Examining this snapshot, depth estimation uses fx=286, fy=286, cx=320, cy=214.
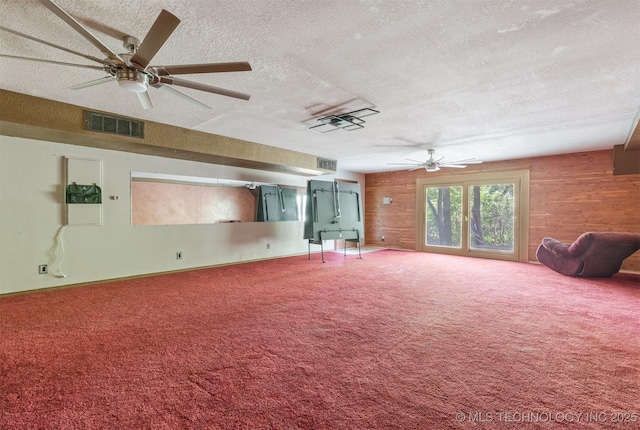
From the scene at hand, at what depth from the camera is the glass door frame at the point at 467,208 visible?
6.27m

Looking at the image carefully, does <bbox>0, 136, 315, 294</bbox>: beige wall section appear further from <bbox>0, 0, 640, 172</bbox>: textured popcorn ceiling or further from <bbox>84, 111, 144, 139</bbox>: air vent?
<bbox>0, 0, 640, 172</bbox>: textured popcorn ceiling

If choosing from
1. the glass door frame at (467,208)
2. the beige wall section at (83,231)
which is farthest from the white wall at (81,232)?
the glass door frame at (467,208)

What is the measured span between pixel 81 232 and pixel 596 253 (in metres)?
7.66

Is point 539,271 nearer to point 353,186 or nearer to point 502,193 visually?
point 502,193

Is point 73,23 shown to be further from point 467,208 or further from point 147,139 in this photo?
point 467,208

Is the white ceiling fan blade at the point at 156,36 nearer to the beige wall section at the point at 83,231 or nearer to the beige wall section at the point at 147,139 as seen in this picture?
the beige wall section at the point at 147,139

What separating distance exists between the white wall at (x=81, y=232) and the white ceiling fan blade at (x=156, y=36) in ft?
9.96

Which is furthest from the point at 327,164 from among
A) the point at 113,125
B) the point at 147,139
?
the point at 113,125

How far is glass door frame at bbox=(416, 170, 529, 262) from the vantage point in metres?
6.27

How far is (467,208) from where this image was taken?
709cm

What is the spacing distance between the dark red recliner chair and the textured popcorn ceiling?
1596mm

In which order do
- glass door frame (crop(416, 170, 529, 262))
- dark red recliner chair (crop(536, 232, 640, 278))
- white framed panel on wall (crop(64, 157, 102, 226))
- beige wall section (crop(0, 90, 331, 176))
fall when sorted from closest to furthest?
beige wall section (crop(0, 90, 331, 176)), white framed panel on wall (crop(64, 157, 102, 226)), dark red recliner chair (crop(536, 232, 640, 278)), glass door frame (crop(416, 170, 529, 262))

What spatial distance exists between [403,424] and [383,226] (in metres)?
7.44

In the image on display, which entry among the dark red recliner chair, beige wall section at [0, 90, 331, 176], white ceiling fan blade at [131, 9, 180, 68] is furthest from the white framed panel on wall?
the dark red recliner chair
